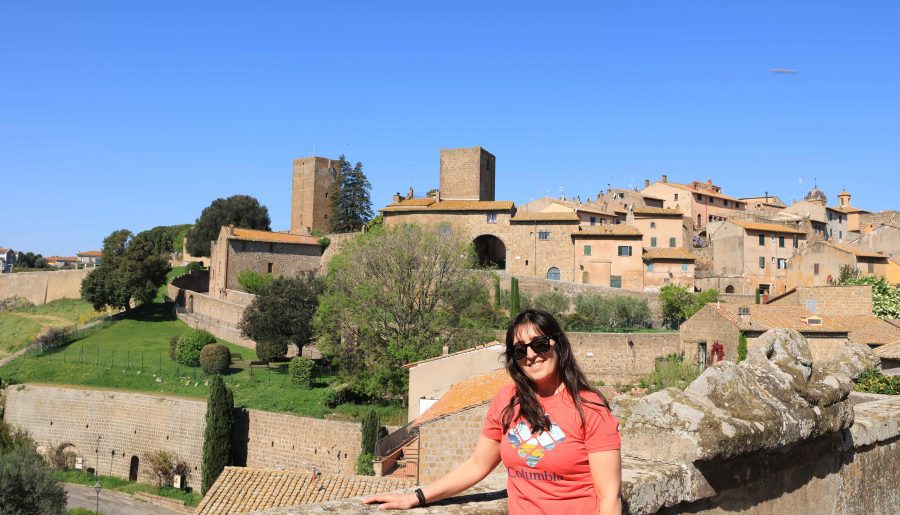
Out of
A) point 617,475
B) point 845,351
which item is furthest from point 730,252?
point 617,475

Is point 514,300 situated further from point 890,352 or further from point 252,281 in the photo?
point 890,352

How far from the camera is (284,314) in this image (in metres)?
40.5

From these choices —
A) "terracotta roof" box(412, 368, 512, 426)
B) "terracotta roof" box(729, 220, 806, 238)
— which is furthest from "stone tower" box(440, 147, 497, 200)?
"terracotta roof" box(412, 368, 512, 426)

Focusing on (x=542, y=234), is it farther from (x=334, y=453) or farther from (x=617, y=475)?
(x=617, y=475)

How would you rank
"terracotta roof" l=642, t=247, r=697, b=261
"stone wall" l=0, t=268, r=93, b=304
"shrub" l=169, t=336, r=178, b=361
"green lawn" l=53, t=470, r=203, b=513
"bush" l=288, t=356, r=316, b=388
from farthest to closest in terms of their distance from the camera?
"stone wall" l=0, t=268, r=93, b=304, "terracotta roof" l=642, t=247, r=697, b=261, "shrub" l=169, t=336, r=178, b=361, "bush" l=288, t=356, r=316, b=388, "green lawn" l=53, t=470, r=203, b=513

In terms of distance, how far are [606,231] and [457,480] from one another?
162 feet

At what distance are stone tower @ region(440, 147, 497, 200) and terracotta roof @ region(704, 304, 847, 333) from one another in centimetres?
3117

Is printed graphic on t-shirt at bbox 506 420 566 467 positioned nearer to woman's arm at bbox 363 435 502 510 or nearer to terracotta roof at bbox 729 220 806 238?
woman's arm at bbox 363 435 502 510

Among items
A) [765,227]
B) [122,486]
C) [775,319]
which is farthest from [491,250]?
[122,486]

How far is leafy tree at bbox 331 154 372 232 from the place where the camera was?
7069 centimetres

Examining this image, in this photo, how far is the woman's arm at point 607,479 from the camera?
97.3 inches

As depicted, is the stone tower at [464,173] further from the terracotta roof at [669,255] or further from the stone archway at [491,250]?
the terracotta roof at [669,255]

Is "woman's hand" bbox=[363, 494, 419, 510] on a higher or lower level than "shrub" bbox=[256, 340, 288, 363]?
higher

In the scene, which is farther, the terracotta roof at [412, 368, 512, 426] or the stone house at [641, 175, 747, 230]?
the stone house at [641, 175, 747, 230]
